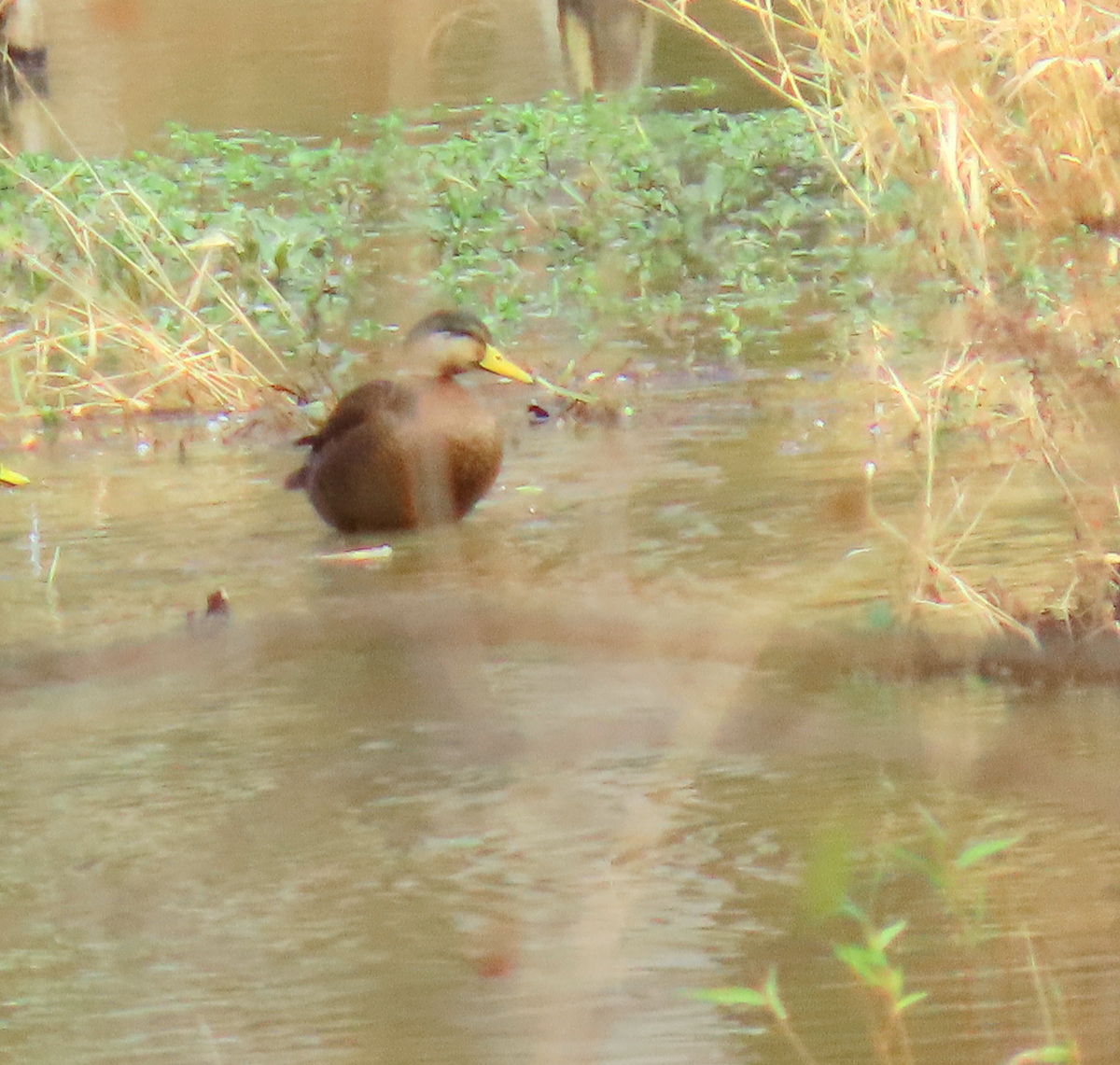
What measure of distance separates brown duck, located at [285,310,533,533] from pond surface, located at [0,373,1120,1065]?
0.18 meters

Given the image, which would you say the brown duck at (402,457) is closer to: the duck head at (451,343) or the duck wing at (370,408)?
the duck wing at (370,408)

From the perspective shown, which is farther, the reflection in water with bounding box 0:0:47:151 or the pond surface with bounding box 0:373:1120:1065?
the reflection in water with bounding box 0:0:47:151

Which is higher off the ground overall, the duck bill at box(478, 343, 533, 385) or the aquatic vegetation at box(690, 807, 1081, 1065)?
the duck bill at box(478, 343, 533, 385)

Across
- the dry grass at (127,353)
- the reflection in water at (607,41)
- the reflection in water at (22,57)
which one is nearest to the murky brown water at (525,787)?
the dry grass at (127,353)

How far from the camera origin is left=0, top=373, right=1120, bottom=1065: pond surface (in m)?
3.07

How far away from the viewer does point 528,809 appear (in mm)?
3998

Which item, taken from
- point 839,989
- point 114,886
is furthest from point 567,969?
point 114,886

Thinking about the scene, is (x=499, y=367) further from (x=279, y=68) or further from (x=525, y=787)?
(x=279, y=68)

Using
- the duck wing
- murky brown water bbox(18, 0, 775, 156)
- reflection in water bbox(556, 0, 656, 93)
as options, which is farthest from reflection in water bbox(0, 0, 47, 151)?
the duck wing

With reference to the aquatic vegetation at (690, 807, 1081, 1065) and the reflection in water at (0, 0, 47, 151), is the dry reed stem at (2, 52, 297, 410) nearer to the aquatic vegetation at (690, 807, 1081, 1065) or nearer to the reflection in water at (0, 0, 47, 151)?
the aquatic vegetation at (690, 807, 1081, 1065)

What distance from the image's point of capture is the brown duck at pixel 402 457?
20.5ft

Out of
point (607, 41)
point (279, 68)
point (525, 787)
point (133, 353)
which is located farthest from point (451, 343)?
point (279, 68)

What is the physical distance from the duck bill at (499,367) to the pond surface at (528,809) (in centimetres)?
87

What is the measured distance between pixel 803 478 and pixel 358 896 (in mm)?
2945
